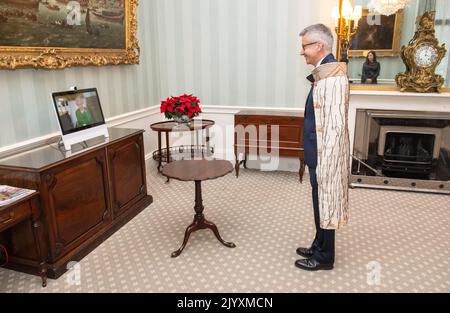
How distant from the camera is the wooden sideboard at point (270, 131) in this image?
455 centimetres

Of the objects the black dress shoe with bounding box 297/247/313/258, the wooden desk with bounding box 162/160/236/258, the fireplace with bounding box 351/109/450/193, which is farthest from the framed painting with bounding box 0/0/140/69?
the fireplace with bounding box 351/109/450/193

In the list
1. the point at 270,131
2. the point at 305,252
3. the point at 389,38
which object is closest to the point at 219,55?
the point at 270,131

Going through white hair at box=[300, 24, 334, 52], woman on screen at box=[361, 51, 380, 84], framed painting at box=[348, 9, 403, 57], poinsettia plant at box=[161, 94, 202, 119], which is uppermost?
framed painting at box=[348, 9, 403, 57]

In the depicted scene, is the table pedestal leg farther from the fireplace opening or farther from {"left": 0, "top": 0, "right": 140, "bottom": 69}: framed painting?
the fireplace opening

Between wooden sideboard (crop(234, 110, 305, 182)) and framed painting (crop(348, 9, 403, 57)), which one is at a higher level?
framed painting (crop(348, 9, 403, 57))

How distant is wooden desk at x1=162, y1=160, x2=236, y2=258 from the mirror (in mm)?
2429

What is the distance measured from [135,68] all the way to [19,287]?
297 cm

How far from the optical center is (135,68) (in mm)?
4590

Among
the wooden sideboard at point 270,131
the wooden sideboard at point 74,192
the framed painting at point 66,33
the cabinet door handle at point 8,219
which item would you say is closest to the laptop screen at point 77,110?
the wooden sideboard at point 74,192

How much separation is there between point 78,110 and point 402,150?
3.91 meters

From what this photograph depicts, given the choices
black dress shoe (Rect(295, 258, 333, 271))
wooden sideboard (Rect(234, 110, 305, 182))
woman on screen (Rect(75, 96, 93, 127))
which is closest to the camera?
black dress shoe (Rect(295, 258, 333, 271))

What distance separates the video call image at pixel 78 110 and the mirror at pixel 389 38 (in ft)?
10.2

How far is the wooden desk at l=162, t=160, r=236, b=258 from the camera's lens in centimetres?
285
